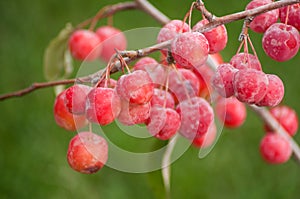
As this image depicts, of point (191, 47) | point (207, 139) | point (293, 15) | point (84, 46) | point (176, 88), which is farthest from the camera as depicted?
point (84, 46)

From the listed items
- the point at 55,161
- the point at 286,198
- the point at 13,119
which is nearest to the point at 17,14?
the point at 13,119

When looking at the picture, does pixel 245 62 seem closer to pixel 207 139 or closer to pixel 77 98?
pixel 77 98

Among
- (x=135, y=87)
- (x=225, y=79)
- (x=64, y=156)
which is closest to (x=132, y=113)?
(x=135, y=87)

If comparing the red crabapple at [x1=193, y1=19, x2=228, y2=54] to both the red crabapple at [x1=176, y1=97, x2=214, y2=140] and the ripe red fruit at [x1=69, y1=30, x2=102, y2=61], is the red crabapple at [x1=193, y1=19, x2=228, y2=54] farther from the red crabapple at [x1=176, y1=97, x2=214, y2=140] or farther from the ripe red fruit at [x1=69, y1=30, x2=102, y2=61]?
the ripe red fruit at [x1=69, y1=30, x2=102, y2=61]

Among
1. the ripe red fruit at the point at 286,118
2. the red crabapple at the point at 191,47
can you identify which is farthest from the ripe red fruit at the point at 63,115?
the ripe red fruit at the point at 286,118

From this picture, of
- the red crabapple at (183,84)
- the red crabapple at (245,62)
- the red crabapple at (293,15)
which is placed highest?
the red crabapple at (293,15)

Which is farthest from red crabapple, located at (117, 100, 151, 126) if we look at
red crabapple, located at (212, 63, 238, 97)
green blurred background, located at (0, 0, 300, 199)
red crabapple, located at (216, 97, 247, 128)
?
green blurred background, located at (0, 0, 300, 199)

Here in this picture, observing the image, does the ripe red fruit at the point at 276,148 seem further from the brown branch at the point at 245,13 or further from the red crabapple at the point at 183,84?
the brown branch at the point at 245,13
